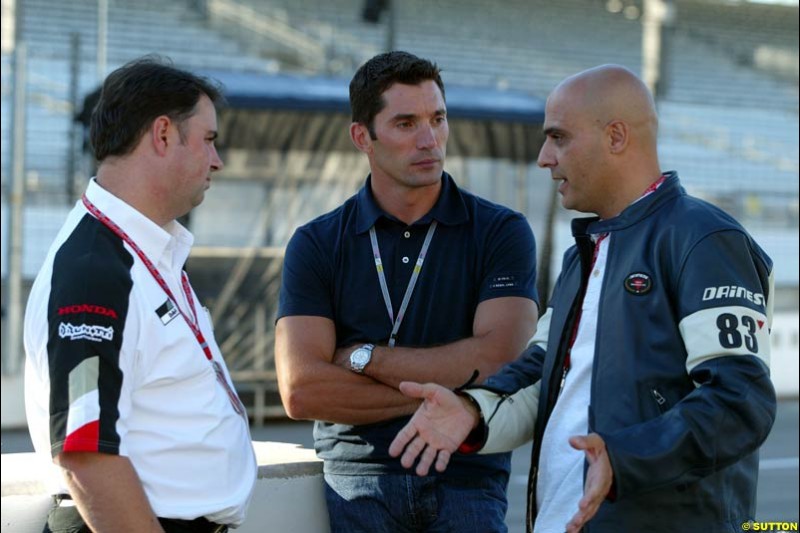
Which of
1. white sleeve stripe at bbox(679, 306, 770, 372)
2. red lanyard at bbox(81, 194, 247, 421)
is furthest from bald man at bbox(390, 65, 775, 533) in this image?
red lanyard at bbox(81, 194, 247, 421)

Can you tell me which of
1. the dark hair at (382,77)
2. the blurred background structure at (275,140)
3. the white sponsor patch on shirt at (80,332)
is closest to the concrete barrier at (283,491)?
the white sponsor patch on shirt at (80,332)

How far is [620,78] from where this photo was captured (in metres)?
2.77

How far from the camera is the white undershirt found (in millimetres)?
2650

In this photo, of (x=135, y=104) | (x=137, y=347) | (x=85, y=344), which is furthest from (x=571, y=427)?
(x=135, y=104)

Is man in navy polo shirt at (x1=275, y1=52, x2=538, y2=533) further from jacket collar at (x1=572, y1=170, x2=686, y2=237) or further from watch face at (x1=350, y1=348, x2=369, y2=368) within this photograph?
jacket collar at (x1=572, y1=170, x2=686, y2=237)

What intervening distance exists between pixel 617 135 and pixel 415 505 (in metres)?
1.17

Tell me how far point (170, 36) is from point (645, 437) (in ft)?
50.5

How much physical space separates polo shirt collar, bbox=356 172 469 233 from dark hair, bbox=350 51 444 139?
0.22m

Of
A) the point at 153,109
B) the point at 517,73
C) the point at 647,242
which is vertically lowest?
the point at 647,242

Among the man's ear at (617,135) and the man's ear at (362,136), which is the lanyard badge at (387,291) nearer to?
the man's ear at (362,136)

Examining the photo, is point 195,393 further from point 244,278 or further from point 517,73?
point 517,73

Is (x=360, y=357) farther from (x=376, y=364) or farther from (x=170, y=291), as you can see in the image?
(x=170, y=291)

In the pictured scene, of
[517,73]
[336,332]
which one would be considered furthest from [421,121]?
[517,73]

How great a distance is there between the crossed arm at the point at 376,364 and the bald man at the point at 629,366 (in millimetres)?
294
